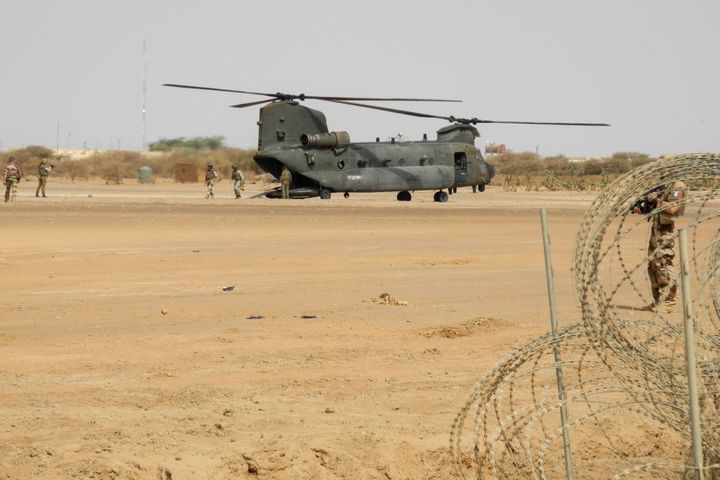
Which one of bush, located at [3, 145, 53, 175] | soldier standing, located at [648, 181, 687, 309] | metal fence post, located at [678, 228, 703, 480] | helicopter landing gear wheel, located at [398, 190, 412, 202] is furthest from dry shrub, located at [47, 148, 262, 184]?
metal fence post, located at [678, 228, 703, 480]

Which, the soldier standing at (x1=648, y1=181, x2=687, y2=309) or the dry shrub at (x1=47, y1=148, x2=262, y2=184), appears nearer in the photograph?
the soldier standing at (x1=648, y1=181, x2=687, y2=309)

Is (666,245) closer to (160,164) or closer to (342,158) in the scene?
(342,158)

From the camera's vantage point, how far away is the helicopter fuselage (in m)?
39.9

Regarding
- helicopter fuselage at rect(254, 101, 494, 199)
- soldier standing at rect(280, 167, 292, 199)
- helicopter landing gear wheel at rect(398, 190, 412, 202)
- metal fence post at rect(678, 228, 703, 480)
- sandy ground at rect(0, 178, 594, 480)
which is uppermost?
helicopter fuselage at rect(254, 101, 494, 199)

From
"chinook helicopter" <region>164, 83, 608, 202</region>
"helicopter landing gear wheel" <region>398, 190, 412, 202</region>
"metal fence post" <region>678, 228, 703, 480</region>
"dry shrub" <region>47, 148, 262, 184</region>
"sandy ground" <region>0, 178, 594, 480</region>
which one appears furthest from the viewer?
"dry shrub" <region>47, 148, 262, 184</region>

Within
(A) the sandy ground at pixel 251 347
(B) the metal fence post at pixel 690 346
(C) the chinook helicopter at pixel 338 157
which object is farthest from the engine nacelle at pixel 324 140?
(B) the metal fence post at pixel 690 346

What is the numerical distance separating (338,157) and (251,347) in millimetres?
28278

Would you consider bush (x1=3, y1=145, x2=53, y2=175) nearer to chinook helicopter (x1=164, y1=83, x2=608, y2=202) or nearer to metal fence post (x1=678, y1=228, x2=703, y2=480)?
chinook helicopter (x1=164, y1=83, x2=608, y2=202)

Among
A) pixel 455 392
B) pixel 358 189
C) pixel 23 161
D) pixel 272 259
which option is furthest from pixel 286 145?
pixel 23 161

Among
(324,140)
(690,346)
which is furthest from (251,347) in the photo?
(324,140)

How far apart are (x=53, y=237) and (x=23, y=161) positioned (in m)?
63.7

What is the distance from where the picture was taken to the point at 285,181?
132ft

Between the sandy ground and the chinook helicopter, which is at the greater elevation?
the chinook helicopter

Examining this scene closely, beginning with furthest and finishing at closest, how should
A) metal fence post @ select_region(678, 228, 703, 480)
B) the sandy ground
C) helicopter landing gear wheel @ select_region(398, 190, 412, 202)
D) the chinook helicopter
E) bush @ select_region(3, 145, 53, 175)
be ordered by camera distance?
bush @ select_region(3, 145, 53, 175), helicopter landing gear wheel @ select_region(398, 190, 412, 202), the chinook helicopter, the sandy ground, metal fence post @ select_region(678, 228, 703, 480)
